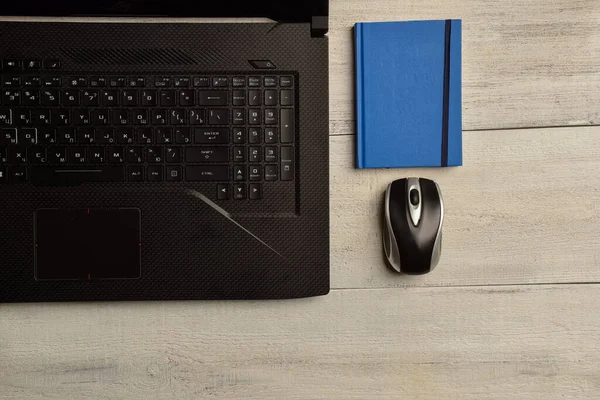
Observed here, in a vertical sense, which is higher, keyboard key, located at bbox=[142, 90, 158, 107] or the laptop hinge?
the laptop hinge

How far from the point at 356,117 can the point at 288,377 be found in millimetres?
328

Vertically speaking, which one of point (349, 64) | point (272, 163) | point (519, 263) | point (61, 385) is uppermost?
point (349, 64)

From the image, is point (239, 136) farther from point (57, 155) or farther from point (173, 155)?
point (57, 155)

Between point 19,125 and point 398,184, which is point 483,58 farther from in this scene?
point 19,125

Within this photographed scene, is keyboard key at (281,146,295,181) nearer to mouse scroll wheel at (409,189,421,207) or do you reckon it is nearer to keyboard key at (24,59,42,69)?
mouse scroll wheel at (409,189,421,207)

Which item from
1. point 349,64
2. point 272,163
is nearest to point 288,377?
point 272,163

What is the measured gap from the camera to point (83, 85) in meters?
0.59

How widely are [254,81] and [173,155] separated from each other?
129 mm

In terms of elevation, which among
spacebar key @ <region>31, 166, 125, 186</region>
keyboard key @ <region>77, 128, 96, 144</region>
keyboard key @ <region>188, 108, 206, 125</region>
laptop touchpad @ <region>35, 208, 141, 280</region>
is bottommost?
laptop touchpad @ <region>35, 208, 141, 280</region>

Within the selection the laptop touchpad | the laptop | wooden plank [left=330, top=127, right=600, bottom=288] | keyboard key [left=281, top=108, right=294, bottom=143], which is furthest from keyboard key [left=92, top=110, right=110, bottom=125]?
wooden plank [left=330, top=127, right=600, bottom=288]

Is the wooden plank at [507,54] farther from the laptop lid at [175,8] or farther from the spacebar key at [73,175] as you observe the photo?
the spacebar key at [73,175]

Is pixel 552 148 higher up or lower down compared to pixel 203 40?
lower down

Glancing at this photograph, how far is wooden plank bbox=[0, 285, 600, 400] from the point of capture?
622 mm

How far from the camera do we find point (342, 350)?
0.62 metres
